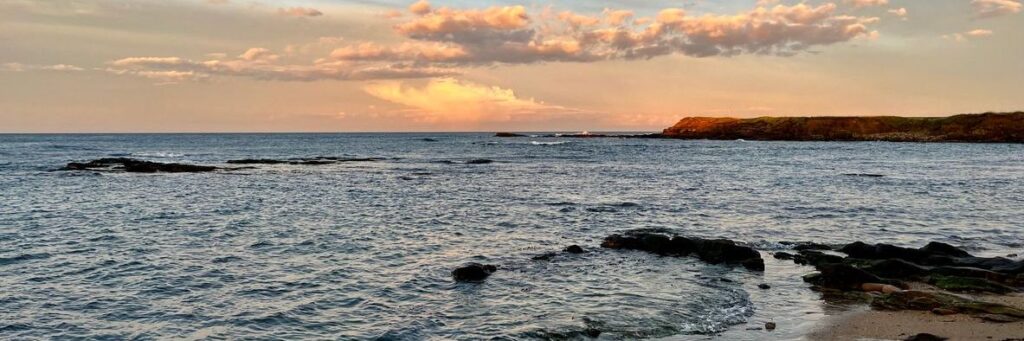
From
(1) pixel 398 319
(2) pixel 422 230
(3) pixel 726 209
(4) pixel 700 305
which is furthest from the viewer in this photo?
(3) pixel 726 209

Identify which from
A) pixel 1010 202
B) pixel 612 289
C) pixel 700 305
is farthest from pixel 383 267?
pixel 1010 202

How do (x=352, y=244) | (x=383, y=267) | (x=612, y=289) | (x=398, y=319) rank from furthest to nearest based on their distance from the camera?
1. (x=352, y=244)
2. (x=383, y=267)
3. (x=612, y=289)
4. (x=398, y=319)

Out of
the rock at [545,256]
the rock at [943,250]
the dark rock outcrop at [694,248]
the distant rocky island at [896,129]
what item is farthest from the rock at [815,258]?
the distant rocky island at [896,129]

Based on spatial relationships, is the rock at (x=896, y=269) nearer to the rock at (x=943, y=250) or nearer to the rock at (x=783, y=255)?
the rock at (x=943, y=250)

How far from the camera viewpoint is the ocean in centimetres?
1638

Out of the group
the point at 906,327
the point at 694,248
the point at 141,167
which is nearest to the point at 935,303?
the point at 906,327

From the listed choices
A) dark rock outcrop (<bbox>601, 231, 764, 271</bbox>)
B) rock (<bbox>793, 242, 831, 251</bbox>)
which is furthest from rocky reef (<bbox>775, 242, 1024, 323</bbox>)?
rock (<bbox>793, 242, 831, 251</bbox>)

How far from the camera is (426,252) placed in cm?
2562

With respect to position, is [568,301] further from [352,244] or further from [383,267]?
[352,244]

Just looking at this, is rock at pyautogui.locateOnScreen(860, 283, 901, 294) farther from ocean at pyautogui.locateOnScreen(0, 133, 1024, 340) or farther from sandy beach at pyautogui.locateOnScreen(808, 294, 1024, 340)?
sandy beach at pyautogui.locateOnScreen(808, 294, 1024, 340)

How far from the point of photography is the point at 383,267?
22766 mm

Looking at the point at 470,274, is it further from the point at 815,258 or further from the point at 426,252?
the point at 815,258

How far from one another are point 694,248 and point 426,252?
31.8ft

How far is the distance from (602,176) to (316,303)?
51.0 m
